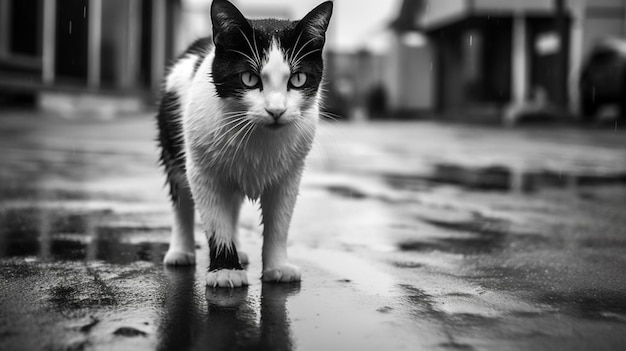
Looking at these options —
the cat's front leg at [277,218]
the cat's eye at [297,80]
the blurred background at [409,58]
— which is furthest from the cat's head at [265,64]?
the blurred background at [409,58]

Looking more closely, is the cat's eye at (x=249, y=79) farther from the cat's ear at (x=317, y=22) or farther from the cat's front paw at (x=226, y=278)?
the cat's front paw at (x=226, y=278)

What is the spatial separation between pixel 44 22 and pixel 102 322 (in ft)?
50.2

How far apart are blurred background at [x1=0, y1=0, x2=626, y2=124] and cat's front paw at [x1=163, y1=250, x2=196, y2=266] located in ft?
23.9

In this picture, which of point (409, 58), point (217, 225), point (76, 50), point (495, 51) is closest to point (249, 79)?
point (217, 225)

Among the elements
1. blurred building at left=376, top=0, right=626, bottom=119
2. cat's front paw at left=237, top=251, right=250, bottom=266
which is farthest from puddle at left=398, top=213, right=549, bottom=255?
blurred building at left=376, top=0, right=626, bottom=119

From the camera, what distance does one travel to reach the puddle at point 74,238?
279cm

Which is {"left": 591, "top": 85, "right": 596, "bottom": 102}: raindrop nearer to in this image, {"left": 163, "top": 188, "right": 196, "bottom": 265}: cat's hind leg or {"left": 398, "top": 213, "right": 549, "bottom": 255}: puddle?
{"left": 398, "top": 213, "right": 549, "bottom": 255}: puddle

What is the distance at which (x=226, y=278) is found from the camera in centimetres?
230

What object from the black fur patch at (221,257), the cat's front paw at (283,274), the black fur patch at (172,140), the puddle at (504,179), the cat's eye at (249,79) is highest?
the cat's eye at (249,79)

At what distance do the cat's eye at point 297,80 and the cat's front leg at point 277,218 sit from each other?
338 millimetres

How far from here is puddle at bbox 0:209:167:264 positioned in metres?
2.79

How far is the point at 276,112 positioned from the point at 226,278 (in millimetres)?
566

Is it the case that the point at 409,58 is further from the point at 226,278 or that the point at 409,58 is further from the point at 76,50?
the point at 226,278

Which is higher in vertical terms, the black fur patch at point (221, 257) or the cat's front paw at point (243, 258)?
the black fur patch at point (221, 257)
